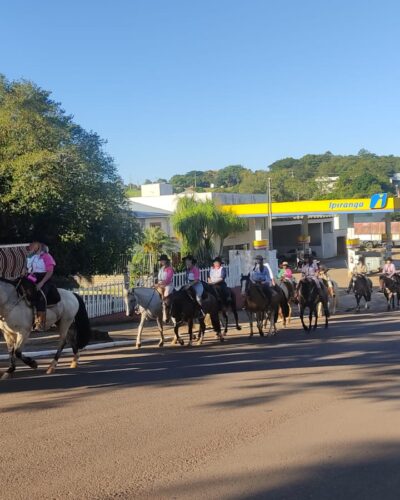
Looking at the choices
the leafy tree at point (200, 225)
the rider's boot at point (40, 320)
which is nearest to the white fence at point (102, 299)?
the rider's boot at point (40, 320)

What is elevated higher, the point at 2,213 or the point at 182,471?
the point at 2,213

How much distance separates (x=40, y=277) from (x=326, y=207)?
137 feet

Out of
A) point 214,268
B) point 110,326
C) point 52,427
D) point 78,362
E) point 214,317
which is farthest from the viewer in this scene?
point 110,326

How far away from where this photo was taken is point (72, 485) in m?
5.38

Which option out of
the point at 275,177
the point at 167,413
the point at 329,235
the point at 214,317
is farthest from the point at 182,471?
the point at 275,177

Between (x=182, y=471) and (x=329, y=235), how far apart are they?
69824 mm

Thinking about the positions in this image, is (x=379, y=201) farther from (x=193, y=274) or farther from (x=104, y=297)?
(x=193, y=274)

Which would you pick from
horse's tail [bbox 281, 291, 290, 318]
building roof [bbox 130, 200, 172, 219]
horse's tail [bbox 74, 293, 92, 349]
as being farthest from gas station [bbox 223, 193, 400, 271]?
horse's tail [bbox 74, 293, 92, 349]

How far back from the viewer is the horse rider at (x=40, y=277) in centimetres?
1062

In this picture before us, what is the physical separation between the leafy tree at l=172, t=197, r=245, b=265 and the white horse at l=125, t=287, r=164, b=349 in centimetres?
2065

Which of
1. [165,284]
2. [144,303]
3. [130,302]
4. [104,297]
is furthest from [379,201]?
[130,302]

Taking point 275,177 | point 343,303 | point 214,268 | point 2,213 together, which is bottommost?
point 343,303

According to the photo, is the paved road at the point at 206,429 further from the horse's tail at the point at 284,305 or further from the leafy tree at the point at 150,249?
the leafy tree at the point at 150,249

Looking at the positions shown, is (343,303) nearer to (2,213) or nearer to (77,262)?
(77,262)
